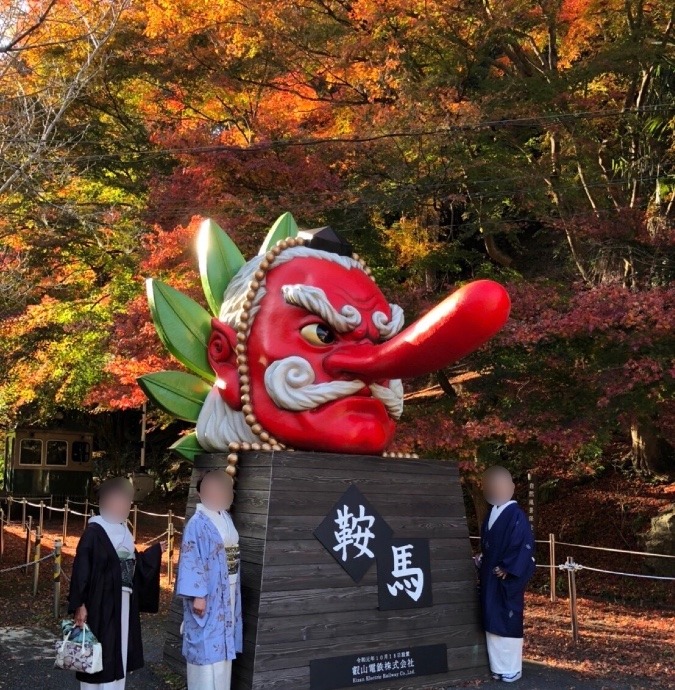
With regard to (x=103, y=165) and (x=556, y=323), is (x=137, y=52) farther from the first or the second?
(x=556, y=323)

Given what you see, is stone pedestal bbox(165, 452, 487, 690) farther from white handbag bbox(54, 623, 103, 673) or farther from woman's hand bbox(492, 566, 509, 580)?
white handbag bbox(54, 623, 103, 673)

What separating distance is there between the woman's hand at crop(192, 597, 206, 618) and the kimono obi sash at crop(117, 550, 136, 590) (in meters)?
0.34

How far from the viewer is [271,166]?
880 cm

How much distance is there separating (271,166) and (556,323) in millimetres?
3507

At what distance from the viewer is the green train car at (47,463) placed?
690 inches

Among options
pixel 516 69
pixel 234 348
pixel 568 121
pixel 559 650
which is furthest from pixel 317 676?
pixel 516 69

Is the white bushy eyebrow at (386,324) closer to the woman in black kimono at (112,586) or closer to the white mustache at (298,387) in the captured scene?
the white mustache at (298,387)

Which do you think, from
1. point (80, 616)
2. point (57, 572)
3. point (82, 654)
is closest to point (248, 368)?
point (80, 616)

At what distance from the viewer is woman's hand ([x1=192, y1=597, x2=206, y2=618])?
14.2 ft

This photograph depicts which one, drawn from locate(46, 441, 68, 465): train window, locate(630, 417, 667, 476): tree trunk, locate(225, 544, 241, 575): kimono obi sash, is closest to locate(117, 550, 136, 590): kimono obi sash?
locate(225, 544, 241, 575): kimono obi sash

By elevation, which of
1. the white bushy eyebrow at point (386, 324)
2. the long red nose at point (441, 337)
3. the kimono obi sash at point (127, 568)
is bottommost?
the kimono obi sash at point (127, 568)

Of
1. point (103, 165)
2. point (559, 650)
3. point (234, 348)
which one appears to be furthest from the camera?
point (103, 165)

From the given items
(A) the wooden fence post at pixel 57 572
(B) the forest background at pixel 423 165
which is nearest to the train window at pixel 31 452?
(B) the forest background at pixel 423 165

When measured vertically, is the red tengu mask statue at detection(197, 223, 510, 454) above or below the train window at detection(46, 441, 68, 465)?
above
